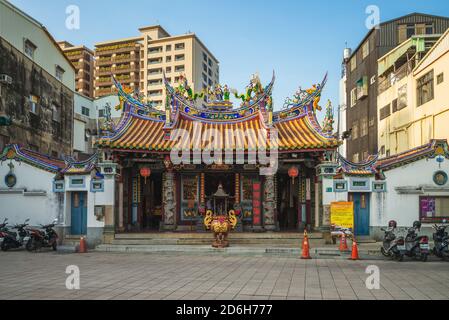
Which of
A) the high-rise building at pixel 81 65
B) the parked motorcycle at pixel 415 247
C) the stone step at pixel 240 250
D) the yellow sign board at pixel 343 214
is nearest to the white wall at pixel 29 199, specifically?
the stone step at pixel 240 250

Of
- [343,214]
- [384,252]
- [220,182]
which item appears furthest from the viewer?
[220,182]

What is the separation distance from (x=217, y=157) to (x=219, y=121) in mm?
2800

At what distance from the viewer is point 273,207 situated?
1980cm

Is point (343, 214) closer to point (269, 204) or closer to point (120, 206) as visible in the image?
point (269, 204)

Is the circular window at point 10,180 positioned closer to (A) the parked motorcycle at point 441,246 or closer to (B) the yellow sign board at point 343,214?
(B) the yellow sign board at point 343,214

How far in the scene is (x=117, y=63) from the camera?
253 feet

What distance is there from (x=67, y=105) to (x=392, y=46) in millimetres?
26111

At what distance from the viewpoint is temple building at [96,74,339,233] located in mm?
18812

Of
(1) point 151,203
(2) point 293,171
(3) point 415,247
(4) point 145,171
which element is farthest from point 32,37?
(3) point 415,247

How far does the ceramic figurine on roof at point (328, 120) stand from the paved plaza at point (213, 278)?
627 cm

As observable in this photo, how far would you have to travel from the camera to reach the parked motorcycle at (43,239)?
1688 centimetres

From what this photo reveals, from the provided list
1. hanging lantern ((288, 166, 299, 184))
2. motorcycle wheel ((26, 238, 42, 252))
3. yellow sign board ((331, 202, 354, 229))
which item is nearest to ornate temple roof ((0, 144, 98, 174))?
motorcycle wheel ((26, 238, 42, 252))

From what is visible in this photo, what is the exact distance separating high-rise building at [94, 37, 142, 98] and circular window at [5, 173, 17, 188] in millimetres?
59298
